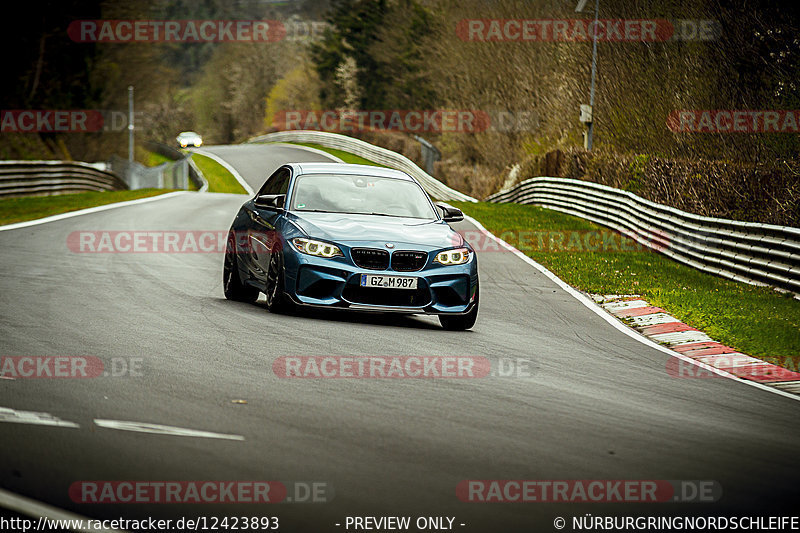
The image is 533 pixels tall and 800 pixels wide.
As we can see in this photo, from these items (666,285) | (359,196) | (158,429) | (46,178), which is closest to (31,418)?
(158,429)

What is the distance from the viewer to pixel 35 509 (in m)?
4.39

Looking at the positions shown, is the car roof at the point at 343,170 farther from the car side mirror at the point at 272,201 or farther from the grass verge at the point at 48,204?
the grass verge at the point at 48,204

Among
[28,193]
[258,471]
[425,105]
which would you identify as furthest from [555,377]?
[425,105]

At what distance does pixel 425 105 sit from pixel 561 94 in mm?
34056

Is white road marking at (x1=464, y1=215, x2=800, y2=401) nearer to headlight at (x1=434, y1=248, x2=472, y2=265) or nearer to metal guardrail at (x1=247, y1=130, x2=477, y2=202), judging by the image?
headlight at (x1=434, y1=248, x2=472, y2=265)

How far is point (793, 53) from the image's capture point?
23344 mm

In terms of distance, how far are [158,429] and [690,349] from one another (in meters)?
6.60

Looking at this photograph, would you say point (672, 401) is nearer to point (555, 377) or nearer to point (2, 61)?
point (555, 377)

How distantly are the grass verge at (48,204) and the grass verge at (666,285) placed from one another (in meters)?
10.5

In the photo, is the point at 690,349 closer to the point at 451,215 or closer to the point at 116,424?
the point at 451,215

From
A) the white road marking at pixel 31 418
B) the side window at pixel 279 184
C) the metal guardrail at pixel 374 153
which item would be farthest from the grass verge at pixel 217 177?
the white road marking at pixel 31 418

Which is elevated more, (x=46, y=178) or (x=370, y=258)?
(x=46, y=178)

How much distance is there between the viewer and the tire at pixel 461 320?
35.2 feet

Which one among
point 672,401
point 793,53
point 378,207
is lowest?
point 672,401
